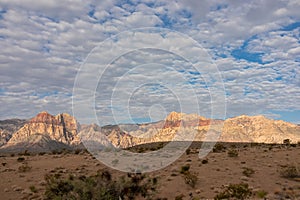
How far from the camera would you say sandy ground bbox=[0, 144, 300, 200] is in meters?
23.9

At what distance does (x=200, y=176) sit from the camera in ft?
94.9

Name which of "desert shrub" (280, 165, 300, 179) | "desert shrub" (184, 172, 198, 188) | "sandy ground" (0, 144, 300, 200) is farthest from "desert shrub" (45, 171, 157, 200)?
"desert shrub" (280, 165, 300, 179)

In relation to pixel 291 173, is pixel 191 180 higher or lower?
lower

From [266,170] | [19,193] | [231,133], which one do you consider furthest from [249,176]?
[231,133]

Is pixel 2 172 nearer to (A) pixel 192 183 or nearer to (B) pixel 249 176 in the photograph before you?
(A) pixel 192 183

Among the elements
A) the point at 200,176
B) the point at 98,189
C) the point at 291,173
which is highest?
the point at 98,189

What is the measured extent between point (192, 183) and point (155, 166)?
1010 cm

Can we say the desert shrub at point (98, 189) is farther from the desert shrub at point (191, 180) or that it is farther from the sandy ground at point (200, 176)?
the desert shrub at point (191, 180)

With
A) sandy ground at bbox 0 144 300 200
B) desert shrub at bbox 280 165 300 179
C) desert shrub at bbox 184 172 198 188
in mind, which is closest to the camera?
sandy ground at bbox 0 144 300 200

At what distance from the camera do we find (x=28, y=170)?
1350 inches

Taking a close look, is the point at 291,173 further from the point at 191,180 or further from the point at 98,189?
the point at 98,189

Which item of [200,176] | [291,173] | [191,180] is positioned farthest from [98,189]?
[291,173]

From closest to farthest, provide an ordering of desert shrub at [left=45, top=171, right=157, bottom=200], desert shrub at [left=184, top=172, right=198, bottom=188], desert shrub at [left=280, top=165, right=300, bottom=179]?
desert shrub at [left=45, top=171, right=157, bottom=200], desert shrub at [left=184, top=172, right=198, bottom=188], desert shrub at [left=280, top=165, right=300, bottom=179]

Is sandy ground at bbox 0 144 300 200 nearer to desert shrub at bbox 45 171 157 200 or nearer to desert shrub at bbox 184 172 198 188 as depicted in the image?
desert shrub at bbox 184 172 198 188
